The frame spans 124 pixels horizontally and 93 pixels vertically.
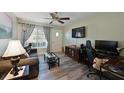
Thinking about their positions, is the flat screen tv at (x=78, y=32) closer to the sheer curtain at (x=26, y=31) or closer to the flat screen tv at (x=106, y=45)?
the flat screen tv at (x=106, y=45)

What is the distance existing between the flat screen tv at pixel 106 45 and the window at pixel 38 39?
2.61 m

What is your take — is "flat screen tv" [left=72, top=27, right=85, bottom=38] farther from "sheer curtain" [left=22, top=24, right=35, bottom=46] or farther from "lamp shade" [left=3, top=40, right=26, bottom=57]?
"lamp shade" [left=3, top=40, right=26, bottom=57]

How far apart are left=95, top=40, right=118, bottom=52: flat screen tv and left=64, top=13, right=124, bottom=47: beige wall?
149 mm

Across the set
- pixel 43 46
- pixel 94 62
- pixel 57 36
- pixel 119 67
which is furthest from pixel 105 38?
pixel 43 46

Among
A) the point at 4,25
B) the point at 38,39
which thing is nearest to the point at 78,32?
the point at 38,39

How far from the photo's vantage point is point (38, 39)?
453cm

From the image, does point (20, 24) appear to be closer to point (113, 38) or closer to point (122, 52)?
point (113, 38)

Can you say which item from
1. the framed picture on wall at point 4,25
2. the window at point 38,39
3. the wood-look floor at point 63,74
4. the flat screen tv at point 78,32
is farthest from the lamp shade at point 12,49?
the flat screen tv at point 78,32

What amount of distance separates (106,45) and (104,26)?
2.21 feet

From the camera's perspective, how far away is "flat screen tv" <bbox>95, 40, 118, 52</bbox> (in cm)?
280

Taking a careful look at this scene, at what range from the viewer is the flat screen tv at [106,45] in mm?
2805

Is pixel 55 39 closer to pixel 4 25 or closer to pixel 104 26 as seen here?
pixel 104 26
